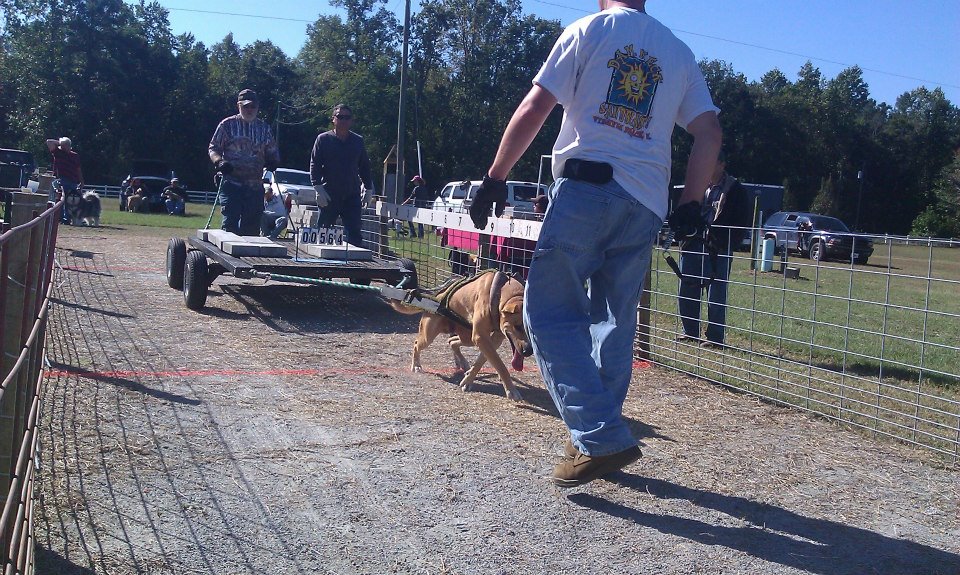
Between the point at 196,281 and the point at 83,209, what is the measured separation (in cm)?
1284

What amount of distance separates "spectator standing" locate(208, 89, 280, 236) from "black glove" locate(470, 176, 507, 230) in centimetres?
613

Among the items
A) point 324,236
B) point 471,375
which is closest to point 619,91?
point 471,375

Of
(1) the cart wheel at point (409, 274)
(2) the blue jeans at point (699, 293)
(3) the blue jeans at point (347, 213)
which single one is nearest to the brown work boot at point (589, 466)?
(2) the blue jeans at point (699, 293)

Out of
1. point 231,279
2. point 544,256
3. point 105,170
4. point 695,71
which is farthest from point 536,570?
point 105,170

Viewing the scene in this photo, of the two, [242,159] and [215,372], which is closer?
[215,372]

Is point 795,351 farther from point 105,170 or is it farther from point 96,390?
point 105,170

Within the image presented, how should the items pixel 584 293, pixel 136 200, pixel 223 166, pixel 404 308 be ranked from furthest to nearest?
1. pixel 136 200
2. pixel 223 166
3. pixel 404 308
4. pixel 584 293

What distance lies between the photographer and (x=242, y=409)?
475 cm

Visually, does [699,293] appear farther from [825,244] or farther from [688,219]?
[688,219]

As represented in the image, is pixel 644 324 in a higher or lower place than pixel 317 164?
lower

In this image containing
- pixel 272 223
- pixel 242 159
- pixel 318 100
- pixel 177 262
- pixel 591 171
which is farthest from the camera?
pixel 318 100

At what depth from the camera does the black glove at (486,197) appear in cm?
369

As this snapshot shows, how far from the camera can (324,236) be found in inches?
340

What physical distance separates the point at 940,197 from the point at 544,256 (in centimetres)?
5541
